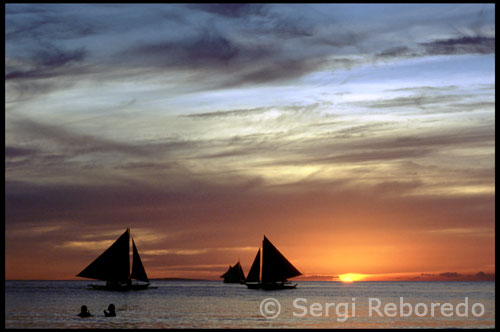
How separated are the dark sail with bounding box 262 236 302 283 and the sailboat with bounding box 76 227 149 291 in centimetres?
1893

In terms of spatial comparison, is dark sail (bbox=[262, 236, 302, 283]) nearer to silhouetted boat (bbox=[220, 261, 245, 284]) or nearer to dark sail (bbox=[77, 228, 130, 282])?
dark sail (bbox=[77, 228, 130, 282])

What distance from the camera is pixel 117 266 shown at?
10019cm

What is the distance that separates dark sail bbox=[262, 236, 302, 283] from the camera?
10688cm

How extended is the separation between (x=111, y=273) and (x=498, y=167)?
75789 millimetres

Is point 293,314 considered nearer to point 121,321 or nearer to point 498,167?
point 121,321

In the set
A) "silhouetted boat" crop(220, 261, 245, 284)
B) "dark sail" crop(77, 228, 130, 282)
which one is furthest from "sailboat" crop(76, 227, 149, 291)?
"silhouetted boat" crop(220, 261, 245, 284)

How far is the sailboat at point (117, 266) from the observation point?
315 ft

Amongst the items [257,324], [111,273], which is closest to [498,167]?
[257,324]

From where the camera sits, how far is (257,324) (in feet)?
187

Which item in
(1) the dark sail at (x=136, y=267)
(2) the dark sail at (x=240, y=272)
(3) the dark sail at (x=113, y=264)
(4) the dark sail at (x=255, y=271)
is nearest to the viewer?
(3) the dark sail at (x=113, y=264)

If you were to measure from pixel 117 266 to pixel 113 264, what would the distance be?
100cm

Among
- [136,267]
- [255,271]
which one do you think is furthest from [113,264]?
[255,271]

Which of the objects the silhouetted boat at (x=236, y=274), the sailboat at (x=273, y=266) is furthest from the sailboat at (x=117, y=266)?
the silhouetted boat at (x=236, y=274)

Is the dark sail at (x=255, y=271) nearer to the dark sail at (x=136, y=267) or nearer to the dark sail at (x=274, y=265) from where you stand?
the dark sail at (x=274, y=265)
